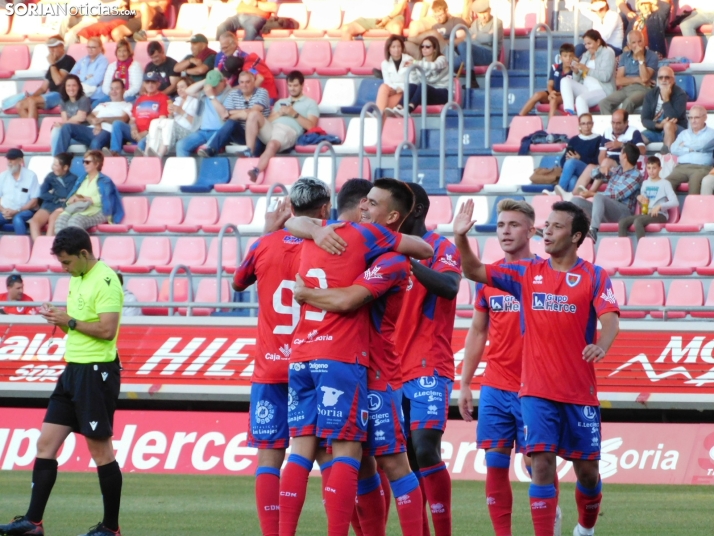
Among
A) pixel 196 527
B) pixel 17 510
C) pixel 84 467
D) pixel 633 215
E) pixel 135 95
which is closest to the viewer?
pixel 196 527

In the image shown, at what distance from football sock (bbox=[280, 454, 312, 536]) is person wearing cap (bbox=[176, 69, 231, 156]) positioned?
42.3ft

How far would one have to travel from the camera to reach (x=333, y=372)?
21.7ft

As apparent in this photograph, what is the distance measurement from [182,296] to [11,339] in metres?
2.93

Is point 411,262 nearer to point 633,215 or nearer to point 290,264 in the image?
point 290,264

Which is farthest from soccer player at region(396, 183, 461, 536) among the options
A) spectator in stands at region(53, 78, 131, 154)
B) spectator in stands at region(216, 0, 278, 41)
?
Answer: spectator in stands at region(216, 0, 278, 41)

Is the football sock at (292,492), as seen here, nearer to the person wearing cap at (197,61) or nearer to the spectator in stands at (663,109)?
the spectator in stands at (663,109)

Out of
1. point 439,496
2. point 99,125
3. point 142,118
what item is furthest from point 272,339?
point 99,125

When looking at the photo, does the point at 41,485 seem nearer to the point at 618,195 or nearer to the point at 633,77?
the point at 618,195

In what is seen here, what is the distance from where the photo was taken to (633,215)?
15.9 m

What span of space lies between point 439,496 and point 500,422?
0.69 metres

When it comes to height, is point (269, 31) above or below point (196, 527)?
above

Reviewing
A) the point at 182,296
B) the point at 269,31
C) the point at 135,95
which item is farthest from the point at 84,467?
the point at 269,31

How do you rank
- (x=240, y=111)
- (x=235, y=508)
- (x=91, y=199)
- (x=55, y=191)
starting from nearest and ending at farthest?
(x=235, y=508)
(x=91, y=199)
(x=55, y=191)
(x=240, y=111)

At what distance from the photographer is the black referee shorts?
8.46 m
